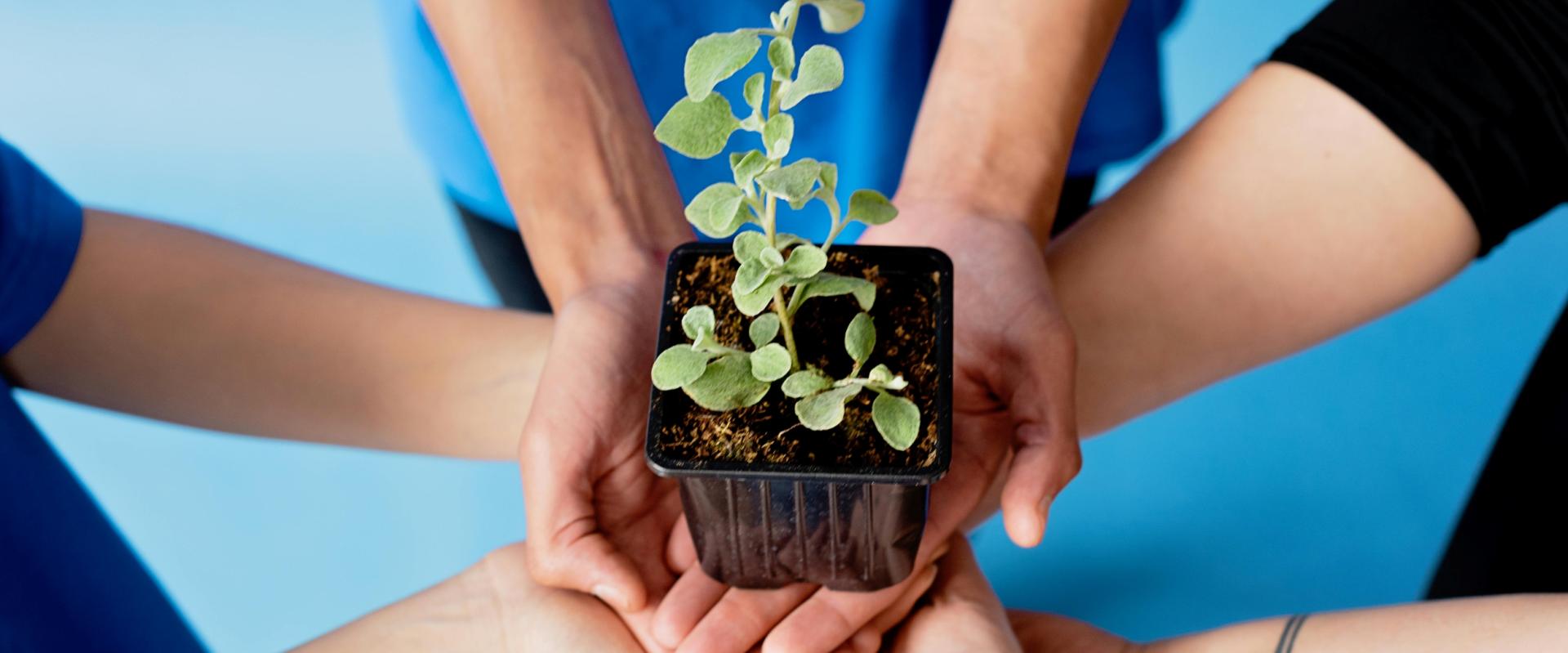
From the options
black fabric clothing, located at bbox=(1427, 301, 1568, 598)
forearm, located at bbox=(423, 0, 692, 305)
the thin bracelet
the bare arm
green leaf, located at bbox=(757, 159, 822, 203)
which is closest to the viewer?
green leaf, located at bbox=(757, 159, 822, 203)

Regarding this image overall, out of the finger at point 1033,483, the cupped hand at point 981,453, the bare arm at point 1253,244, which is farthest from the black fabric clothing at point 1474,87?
the finger at point 1033,483

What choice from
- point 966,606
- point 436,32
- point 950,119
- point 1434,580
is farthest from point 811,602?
point 1434,580

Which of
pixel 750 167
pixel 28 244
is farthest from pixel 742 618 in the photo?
pixel 28 244

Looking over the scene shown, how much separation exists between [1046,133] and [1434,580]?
857mm

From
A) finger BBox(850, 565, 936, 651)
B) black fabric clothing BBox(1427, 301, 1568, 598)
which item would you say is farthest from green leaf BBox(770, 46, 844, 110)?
black fabric clothing BBox(1427, 301, 1568, 598)

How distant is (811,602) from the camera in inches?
34.9

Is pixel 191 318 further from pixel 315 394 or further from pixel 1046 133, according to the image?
pixel 1046 133

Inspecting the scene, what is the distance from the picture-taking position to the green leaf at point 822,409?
687mm

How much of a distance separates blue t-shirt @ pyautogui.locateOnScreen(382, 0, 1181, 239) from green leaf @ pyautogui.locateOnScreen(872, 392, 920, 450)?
0.56m

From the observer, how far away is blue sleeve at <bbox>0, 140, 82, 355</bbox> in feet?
3.35

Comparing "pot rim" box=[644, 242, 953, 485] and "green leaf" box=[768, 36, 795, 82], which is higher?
"green leaf" box=[768, 36, 795, 82]

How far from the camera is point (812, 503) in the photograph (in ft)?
2.56

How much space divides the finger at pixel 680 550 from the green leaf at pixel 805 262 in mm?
295

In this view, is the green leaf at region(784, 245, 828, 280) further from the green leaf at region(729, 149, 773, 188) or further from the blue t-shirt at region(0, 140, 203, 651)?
the blue t-shirt at region(0, 140, 203, 651)
